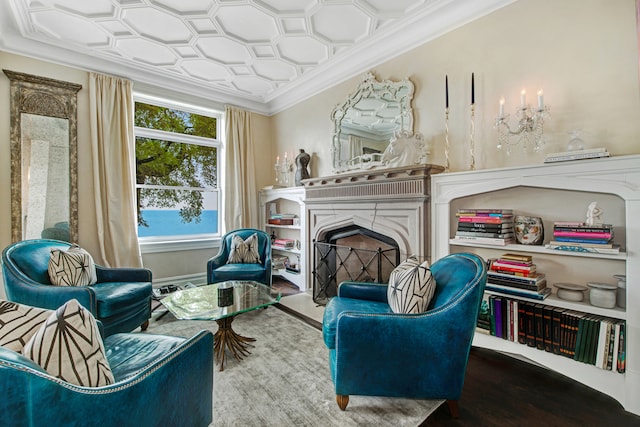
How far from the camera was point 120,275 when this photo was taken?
104 inches

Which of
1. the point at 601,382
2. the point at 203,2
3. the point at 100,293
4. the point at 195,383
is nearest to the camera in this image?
the point at 195,383

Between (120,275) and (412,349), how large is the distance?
2605 mm

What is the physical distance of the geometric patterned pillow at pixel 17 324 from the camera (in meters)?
0.90

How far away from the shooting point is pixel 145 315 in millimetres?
2514

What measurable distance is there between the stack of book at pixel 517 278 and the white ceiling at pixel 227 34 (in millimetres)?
1935

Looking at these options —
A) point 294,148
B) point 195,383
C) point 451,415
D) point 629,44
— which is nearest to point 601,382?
point 451,415

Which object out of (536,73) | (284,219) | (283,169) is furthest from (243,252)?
(536,73)

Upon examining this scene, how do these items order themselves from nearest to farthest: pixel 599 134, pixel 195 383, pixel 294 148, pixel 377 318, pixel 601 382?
pixel 195 383
pixel 377 318
pixel 601 382
pixel 599 134
pixel 294 148

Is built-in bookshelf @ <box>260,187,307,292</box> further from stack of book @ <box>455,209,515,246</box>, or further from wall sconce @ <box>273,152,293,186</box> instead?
stack of book @ <box>455,209,515,246</box>

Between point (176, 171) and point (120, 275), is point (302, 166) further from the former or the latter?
point (120, 275)

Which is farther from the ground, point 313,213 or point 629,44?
point 629,44

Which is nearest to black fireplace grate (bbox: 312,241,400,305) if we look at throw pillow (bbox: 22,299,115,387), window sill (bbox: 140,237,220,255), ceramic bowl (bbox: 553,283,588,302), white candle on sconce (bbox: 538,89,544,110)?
ceramic bowl (bbox: 553,283,588,302)

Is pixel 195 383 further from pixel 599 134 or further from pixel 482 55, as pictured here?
pixel 482 55

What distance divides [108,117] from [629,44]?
469cm
